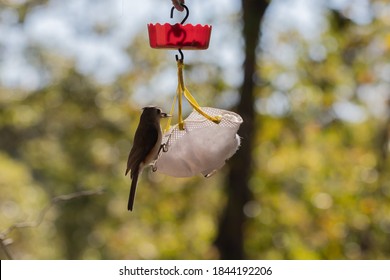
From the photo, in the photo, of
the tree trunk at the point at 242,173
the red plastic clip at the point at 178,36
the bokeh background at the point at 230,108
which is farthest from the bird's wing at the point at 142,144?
the tree trunk at the point at 242,173

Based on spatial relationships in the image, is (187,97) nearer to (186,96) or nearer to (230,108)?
(186,96)

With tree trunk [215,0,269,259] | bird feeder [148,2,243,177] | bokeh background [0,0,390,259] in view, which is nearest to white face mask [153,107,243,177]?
bird feeder [148,2,243,177]

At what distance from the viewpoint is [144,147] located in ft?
6.84

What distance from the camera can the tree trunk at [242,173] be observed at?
561cm

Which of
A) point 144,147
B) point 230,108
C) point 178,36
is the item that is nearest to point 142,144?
point 144,147

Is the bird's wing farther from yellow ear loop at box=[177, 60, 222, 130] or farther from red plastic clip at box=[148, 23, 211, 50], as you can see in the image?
red plastic clip at box=[148, 23, 211, 50]

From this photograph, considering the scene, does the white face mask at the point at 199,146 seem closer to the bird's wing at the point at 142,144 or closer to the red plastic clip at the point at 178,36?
the bird's wing at the point at 142,144

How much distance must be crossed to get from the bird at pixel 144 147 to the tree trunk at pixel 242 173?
352 centimetres

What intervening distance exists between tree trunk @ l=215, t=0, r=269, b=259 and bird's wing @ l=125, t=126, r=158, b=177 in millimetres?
3546

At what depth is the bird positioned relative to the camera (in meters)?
2.07

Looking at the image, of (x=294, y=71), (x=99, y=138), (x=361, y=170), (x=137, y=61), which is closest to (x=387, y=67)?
(x=361, y=170)

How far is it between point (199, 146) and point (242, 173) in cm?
381

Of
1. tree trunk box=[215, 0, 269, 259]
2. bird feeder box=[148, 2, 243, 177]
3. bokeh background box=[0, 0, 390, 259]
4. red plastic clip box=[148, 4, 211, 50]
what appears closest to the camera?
red plastic clip box=[148, 4, 211, 50]

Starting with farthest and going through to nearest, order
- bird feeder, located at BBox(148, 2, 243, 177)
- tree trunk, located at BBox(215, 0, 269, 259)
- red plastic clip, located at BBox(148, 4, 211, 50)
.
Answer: tree trunk, located at BBox(215, 0, 269, 259) < bird feeder, located at BBox(148, 2, 243, 177) < red plastic clip, located at BBox(148, 4, 211, 50)
